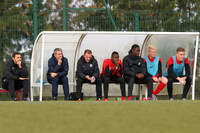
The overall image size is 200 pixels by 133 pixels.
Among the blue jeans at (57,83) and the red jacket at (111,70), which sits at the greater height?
the red jacket at (111,70)

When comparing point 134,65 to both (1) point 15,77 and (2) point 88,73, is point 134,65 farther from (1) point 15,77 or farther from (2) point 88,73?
(1) point 15,77

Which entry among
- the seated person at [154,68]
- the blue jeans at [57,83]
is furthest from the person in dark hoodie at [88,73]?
the seated person at [154,68]

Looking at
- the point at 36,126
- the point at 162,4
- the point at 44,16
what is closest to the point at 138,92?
the point at 44,16

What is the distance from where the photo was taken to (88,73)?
31.8 ft

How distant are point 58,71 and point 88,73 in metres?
0.61

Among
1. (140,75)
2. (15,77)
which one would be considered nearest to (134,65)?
(140,75)

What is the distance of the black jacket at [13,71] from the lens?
32.4ft

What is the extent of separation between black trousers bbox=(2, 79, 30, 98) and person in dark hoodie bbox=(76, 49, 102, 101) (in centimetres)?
112

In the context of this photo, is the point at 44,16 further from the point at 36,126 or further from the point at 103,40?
the point at 36,126

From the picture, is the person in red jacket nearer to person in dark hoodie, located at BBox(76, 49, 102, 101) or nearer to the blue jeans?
person in dark hoodie, located at BBox(76, 49, 102, 101)

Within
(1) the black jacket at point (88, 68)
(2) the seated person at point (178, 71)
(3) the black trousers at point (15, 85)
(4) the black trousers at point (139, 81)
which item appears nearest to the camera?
(4) the black trousers at point (139, 81)

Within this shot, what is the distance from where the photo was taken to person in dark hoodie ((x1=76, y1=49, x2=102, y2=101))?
9.52m

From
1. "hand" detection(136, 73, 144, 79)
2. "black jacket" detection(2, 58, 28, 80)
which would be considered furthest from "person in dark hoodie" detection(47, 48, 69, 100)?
"hand" detection(136, 73, 144, 79)

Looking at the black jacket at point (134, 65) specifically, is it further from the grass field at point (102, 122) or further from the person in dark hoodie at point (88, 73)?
the grass field at point (102, 122)
